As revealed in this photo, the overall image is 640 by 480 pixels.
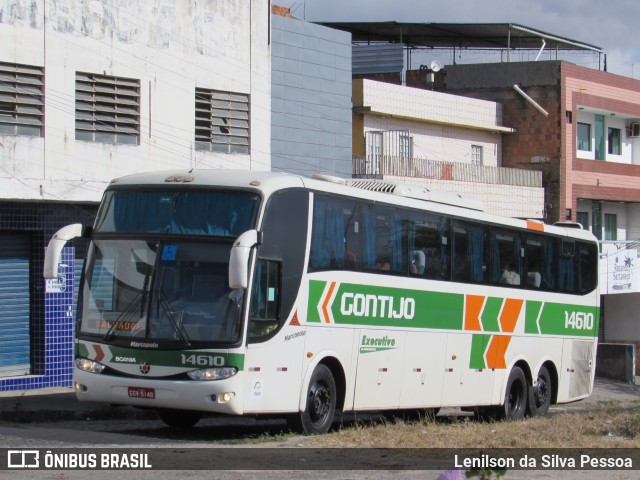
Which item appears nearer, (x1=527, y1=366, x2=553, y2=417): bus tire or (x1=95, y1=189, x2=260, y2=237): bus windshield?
(x1=95, y1=189, x2=260, y2=237): bus windshield

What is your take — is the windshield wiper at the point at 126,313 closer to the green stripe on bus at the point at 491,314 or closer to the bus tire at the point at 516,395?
the green stripe on bus at the point at 491,314

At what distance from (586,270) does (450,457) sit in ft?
36.2

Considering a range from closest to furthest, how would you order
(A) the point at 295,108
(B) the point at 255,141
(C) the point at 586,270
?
(C) the point at 586,270, (B) the point at 255,141, (A) the point at 295,108

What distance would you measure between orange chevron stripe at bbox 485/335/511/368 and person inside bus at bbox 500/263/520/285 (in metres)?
0.96

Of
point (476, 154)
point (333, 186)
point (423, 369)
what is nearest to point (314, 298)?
point (333, 186)

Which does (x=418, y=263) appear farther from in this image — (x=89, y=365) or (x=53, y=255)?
(x=53, y=255)

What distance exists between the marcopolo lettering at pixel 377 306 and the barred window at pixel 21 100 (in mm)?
8380

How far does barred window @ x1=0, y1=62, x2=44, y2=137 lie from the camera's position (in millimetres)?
19688

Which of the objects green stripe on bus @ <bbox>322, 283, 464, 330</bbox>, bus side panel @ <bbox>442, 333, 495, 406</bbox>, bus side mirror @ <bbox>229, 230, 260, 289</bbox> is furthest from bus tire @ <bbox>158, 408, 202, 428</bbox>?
bus side panel @ <bbox>442, 333, 495, 406</bbox>

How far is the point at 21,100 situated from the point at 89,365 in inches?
335

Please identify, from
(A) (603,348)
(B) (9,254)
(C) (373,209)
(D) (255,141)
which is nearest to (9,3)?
(B) (9,254)

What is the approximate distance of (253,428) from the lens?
15516mm

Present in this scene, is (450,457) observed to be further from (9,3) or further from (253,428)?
(9,3)

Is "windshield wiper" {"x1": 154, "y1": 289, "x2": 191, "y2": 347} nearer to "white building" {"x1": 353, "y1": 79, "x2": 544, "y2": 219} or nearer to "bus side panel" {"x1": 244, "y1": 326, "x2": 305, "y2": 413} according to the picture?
"bus side panel" {"x1": 244, "y1": 326, "x2": 305, "y2": 413}
